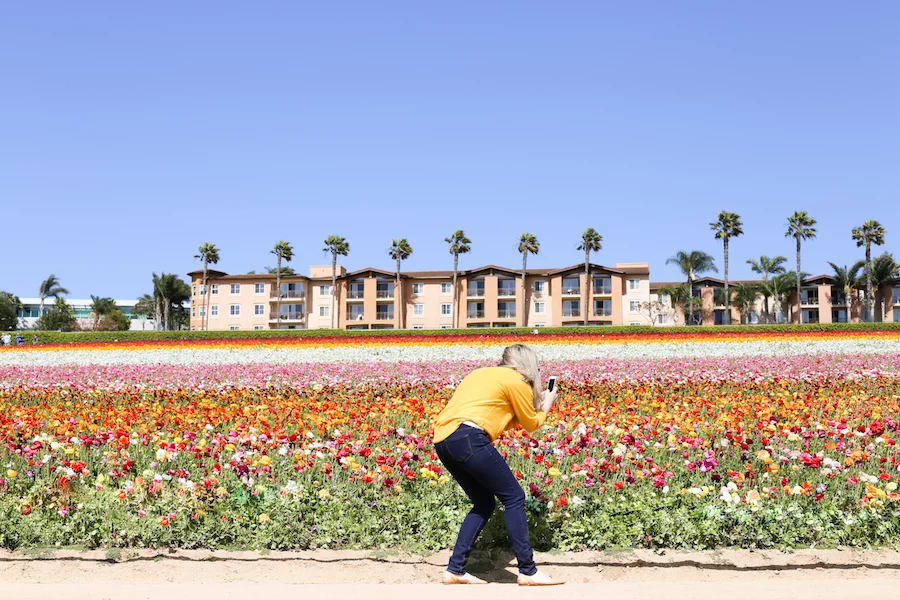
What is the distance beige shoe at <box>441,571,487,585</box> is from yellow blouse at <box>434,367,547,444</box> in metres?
0.95

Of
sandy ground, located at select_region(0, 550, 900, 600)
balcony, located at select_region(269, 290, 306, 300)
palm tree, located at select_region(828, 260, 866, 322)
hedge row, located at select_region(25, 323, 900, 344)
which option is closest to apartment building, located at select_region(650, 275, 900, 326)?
palm tree, located at select_region(828, 260, 866, 322)

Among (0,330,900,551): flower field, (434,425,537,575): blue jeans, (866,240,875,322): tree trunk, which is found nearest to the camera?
(434,425,537,575): blue jeans

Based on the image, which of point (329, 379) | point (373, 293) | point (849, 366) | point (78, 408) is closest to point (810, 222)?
point (373, 293)

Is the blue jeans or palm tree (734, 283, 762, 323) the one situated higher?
palm tree (734, 283, 762, 323)

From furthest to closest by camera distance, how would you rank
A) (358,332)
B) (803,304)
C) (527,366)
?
(803,304) < (358,332) < (527,366)

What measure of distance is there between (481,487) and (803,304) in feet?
271

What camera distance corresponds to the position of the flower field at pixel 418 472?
231 inches

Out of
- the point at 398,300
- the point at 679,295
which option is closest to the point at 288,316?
the point at 398,300

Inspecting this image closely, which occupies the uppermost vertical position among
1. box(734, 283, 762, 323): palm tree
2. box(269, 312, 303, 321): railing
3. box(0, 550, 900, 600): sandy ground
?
box(734, 283, 762, 323): palm tree

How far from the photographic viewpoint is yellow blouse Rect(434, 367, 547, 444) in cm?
508

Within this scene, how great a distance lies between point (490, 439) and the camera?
201 inches

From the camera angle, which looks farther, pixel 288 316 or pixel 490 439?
pixel 288 316

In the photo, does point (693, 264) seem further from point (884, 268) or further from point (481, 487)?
point (481, 487)

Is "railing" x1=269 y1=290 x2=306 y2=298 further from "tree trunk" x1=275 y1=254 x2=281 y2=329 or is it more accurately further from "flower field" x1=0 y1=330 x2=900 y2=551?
"flower field" x1=0 y1=330 x2=900 y2=551
